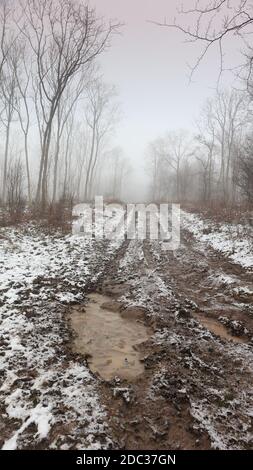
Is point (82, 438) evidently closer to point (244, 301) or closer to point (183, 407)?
point (183, 407)

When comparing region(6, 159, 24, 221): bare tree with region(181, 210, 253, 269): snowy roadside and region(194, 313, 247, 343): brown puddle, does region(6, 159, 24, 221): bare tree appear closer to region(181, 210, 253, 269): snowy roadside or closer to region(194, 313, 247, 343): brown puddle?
region(181, 210, 253, 269): snowy roadside

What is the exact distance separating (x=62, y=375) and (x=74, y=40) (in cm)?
1557

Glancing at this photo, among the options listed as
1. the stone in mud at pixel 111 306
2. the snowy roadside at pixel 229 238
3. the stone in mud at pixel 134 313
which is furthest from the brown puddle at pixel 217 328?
the snowy roadside at pixel 229 238

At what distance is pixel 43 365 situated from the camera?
167 inches

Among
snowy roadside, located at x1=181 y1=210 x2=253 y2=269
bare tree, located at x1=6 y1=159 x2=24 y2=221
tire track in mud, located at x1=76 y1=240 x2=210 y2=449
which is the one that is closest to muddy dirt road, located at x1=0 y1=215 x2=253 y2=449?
tire track in mud, located at x1=76 y1=240 x2=210 y2=449

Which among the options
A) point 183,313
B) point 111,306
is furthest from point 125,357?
point 111,306

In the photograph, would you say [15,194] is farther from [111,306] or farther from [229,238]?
[111,306]

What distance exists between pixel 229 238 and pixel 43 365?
29.8 ft

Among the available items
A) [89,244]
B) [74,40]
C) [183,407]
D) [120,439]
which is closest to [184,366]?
[183,407]

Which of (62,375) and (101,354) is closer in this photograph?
(62,375)

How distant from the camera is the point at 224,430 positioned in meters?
3.20

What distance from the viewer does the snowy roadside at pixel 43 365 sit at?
3.16 metres

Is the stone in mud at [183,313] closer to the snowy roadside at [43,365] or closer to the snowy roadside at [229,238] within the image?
the snowy roadside at [43,365]

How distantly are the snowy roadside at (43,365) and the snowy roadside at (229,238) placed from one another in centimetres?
402
